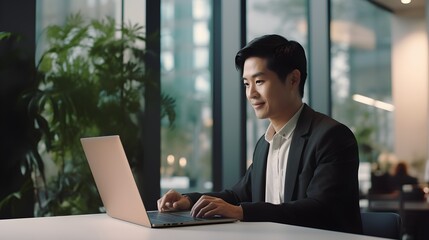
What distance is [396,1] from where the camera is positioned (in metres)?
7.17

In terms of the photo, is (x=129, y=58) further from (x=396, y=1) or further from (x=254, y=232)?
(x=396, y=1)

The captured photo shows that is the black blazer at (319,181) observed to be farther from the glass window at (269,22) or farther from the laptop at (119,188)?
the glass window at (269,22)

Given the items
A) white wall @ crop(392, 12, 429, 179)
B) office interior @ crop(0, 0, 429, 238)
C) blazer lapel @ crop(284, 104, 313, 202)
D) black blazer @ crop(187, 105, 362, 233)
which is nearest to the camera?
black blazer @ crop(187, 105, 362, 233)

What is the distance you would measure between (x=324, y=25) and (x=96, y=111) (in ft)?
8.61

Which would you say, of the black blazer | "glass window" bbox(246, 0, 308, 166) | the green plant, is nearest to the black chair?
the black blazer

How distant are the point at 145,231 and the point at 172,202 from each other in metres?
0.46

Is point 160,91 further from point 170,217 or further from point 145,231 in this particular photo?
point 145,231

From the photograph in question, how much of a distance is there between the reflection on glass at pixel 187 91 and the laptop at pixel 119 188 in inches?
69.7

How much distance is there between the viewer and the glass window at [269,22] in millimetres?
4320

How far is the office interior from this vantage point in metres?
2.93

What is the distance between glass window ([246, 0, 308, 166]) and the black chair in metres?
2.16

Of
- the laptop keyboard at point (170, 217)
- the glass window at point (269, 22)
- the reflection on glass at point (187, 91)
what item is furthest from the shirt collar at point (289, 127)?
the glass window at point (269, 22)

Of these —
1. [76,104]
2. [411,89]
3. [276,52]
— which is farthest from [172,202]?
[411,89]

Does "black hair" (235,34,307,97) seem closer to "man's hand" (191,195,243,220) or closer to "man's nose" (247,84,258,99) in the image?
"man's nose" (247,84,258,99)
